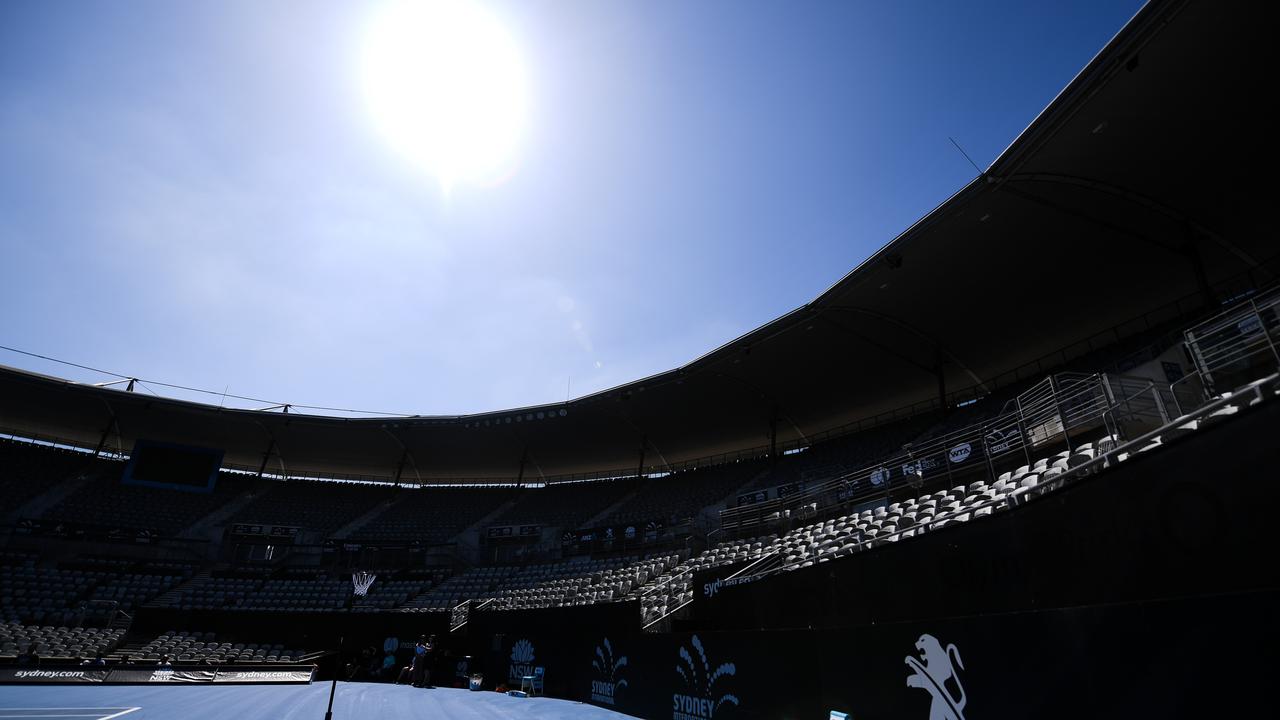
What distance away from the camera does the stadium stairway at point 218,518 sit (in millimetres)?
33625

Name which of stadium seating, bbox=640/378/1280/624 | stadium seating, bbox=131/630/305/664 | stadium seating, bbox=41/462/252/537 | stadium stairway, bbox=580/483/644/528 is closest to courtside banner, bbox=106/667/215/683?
stadium seating, bbox=131/630/305/664

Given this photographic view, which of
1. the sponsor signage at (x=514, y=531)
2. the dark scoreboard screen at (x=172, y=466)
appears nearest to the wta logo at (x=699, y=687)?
the sponsor signage at (x=514, y=531)

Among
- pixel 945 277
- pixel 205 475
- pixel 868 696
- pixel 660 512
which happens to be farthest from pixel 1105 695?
pixel 205 475

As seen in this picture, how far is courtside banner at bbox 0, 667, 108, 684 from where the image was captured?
1981 cm

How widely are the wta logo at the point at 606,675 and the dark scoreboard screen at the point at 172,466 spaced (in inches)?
1192

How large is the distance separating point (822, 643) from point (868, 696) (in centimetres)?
103

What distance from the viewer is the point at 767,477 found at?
2773 centimetres

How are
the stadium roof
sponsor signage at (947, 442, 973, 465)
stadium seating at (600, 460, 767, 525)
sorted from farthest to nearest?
stadium seating at (600, 460, 767, 525)
sponsor signage at (947, 442, 973, 465)
the stadium roof

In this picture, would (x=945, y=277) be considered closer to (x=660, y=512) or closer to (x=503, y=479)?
(x=660, y=512)

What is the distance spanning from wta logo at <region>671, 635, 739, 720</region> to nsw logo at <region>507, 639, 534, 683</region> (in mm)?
8298

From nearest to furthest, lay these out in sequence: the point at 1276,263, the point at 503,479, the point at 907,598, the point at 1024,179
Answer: the point at 907,598 < the point at 1024,179 < the point at 1276,263 < the point at 503,479

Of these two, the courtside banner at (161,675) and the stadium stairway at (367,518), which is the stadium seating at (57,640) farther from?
the stadium stairway at (367,518)

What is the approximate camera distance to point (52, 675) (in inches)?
796

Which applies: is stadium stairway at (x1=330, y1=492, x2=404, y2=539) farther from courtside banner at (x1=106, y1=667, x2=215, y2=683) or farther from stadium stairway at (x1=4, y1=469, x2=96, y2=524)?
stadium stairway at (x1=4, y1=469, x2=96, y2=524)
